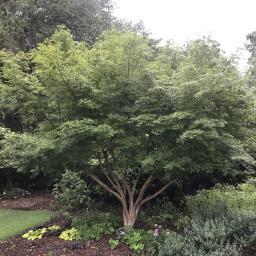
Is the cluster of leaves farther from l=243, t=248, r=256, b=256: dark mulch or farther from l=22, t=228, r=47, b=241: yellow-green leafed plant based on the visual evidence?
l=243, t=248, r=256, b=256: dark mulch

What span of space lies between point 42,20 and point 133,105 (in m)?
11.1

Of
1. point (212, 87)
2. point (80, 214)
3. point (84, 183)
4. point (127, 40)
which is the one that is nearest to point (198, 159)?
point (212, 87)

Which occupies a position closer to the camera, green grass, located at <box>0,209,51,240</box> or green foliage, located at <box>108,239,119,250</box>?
green foliage, located at <box>108,239,119,250</box>

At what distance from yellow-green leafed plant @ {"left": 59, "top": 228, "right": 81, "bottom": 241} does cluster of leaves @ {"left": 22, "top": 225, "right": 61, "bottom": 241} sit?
0.39 m

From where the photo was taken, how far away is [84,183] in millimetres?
9625

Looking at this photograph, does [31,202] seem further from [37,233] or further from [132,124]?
[132,124]

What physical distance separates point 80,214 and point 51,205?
2.20 metres

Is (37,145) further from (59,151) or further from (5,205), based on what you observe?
(5,205)

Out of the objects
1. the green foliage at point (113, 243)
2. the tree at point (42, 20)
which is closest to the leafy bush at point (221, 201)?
the green foliage at point (113, 243)

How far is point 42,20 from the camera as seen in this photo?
1591 centimetres

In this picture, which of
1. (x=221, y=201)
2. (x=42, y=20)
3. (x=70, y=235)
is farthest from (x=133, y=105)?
(x=42, y=20)

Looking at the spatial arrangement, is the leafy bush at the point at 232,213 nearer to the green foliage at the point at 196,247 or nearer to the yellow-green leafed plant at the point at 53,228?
the green foliage at the point at 196,247

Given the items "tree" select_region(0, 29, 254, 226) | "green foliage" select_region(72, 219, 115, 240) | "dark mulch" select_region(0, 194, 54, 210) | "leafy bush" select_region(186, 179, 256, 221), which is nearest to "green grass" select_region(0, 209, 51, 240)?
"dark mulch" select_region(0, 194, 54, 210)

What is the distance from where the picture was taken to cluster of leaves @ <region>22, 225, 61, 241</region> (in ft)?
23.0
